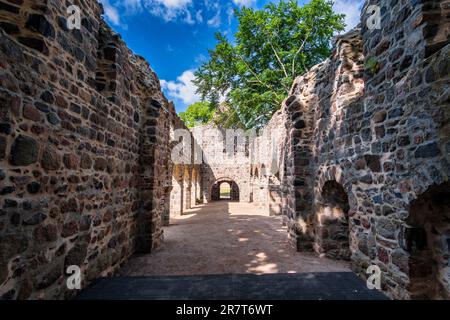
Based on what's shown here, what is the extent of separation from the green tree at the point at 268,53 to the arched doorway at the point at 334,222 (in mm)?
11167

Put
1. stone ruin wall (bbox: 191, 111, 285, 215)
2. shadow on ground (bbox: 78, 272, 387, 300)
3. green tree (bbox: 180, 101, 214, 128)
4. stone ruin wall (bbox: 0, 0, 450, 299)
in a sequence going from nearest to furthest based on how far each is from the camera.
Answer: stone ruin wall (bbox: 0, 0, 450, 299) < shadow on ground (bbox: 78, 272, 387, 300) < stone ruin wall (bbox: 191, 111, 285, 215) < green tree (bbox: 180, 101, 214, 128)

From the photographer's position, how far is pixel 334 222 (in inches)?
187

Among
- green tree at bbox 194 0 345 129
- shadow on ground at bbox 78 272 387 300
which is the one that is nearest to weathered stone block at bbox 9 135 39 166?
shadow on ground at bbox 78 272 387 300

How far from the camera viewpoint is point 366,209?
328cm

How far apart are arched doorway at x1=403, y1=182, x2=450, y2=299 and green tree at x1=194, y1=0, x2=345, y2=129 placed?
1324cm

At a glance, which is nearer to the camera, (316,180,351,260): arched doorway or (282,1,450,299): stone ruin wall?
(282,1,450,299): stone ruin wall

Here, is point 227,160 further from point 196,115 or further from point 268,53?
point 196,115

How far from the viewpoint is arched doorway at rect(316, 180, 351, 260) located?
4672mm

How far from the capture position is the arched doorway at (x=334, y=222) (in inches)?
184

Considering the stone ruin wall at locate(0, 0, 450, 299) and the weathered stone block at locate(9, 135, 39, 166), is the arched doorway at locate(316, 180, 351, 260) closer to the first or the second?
the stone ruin wall at locate(0, 0, 450, 299)

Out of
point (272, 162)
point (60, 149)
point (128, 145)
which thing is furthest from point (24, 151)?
point (272, 162)

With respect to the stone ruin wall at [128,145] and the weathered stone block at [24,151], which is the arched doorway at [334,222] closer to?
the stone ruin wall at [128,145]
